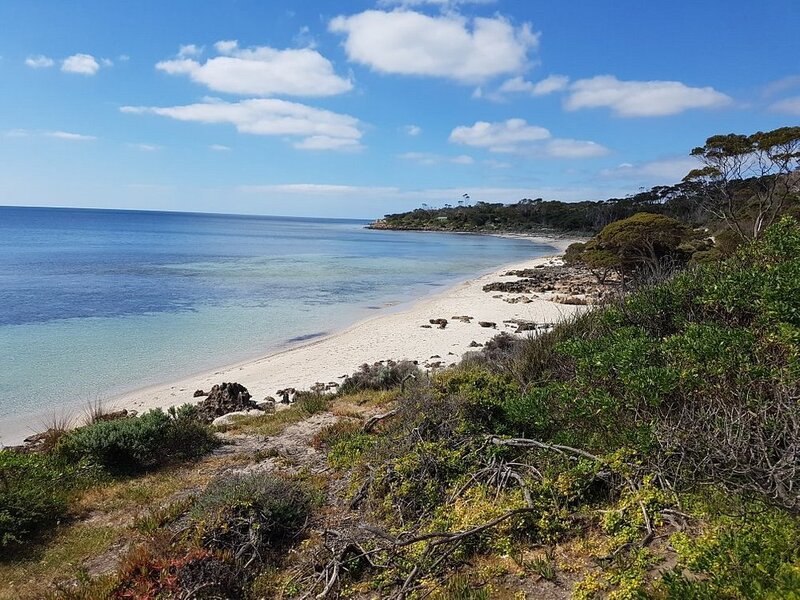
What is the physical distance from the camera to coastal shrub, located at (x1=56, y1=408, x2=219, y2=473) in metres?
7.36

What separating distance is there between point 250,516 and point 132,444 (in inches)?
138

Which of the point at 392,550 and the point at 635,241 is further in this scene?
the point at 635,241

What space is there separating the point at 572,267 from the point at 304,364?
112 feet

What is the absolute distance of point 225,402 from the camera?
11.5 meters

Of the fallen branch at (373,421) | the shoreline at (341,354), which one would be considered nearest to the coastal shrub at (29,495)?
the fallen branch at (373,421)

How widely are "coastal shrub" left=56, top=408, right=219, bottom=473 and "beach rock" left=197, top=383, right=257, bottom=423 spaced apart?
8.75 ft

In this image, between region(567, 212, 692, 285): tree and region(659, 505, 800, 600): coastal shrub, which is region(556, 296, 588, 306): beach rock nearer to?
region(567, 212, 692, 285): tree

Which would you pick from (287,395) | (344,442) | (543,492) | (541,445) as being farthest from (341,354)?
(543,492)

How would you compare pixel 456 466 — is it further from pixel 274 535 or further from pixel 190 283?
pixel 190 283

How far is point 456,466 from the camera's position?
5242mm

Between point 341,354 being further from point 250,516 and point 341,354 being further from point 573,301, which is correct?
point 573,301

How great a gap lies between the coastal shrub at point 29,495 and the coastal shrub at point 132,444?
0.38m

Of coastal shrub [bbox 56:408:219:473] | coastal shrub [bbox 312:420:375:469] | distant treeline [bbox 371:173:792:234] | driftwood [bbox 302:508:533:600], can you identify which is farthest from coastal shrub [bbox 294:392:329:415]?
distant treeline [bbox 371:173:792:234]

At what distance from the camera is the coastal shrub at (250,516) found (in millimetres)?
4758
